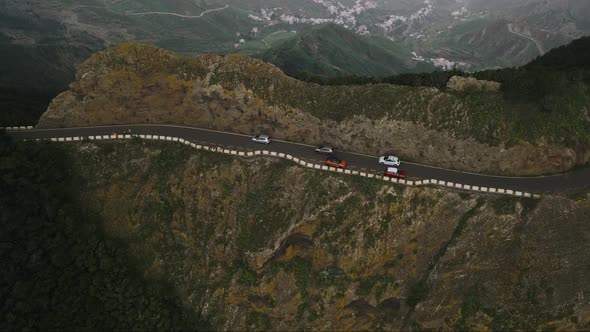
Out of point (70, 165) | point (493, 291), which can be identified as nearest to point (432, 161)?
point (493, 291)

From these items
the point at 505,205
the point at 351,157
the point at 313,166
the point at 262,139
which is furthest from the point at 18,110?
the point at 505,205

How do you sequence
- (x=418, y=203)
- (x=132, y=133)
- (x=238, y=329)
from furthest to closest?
(x=132, y=133) < (x=238, y=329) < (x=418, y=203)

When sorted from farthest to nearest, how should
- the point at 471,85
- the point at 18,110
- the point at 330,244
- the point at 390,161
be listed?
the point at 18,110, the point at 390,161, the point at 471,85, the point at 330,244

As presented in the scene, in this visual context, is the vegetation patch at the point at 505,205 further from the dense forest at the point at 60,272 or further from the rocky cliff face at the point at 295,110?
the dense forest at the point at 60,272

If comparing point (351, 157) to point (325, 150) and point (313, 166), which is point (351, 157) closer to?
point (325, 150)

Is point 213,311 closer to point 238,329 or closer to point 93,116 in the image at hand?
point 238,329

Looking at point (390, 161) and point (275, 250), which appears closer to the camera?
point (275, 250)

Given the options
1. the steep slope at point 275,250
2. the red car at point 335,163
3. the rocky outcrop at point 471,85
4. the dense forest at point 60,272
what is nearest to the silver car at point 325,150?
the red car at point 335,163
